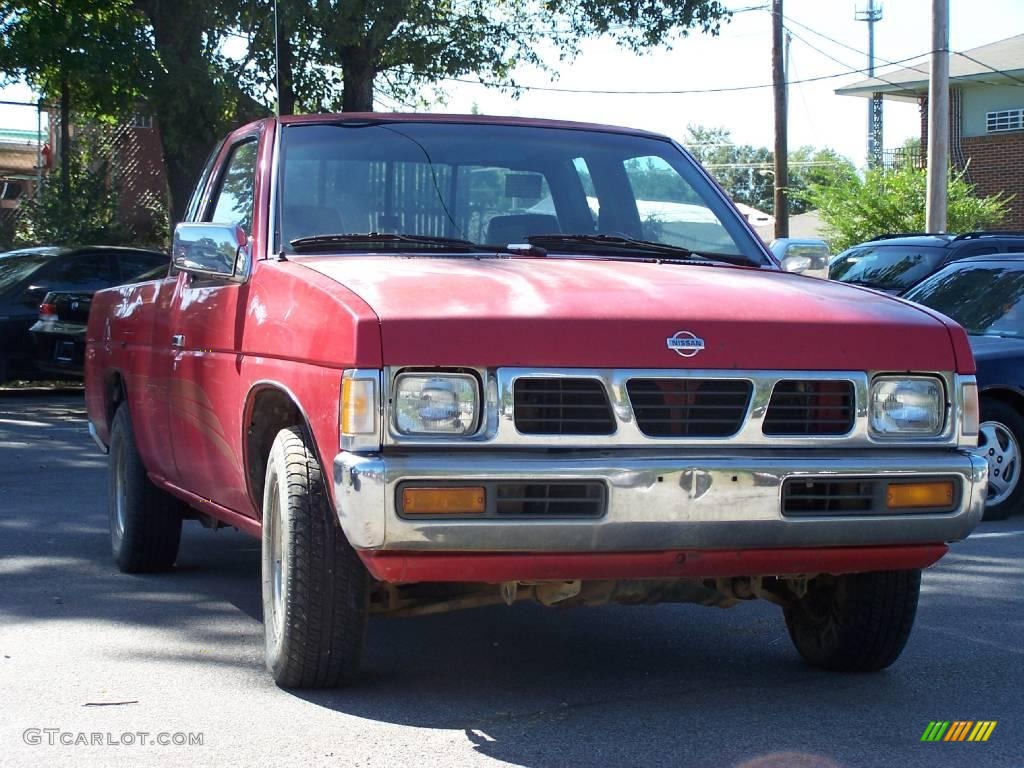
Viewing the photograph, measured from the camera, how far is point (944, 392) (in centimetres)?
455

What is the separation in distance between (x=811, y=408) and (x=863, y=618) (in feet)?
3.20

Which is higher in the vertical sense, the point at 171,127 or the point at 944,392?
the point at 171,127

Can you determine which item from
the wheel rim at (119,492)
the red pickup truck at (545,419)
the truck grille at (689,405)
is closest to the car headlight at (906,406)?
the red pickup truck at (545,419)

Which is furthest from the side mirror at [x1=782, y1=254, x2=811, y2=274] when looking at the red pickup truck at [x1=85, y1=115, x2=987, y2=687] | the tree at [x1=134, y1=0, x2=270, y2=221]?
the tree at [x1=134, y1=0, x2=270, y2=221]

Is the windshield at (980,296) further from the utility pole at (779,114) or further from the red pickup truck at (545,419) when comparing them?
the utility pole at (779,114)

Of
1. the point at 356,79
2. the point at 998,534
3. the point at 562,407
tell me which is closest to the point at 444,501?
the point at 562,407

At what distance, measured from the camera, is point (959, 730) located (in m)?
4.48

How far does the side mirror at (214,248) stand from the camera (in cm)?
532

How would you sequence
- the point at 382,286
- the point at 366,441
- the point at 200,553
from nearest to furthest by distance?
the point at 366,441, the point at 382,286, the point at 200,553

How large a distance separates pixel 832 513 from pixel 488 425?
104 cm

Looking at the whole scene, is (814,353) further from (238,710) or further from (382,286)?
(238,710)

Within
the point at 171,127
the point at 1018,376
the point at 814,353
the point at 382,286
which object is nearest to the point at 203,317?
the point at 382,286

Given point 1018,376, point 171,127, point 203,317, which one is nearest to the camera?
point 203,317

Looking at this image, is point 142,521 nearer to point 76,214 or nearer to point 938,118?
point 938,118
